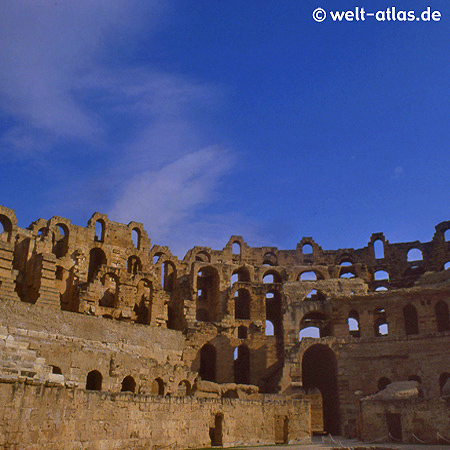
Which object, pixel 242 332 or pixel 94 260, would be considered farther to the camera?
Answer: pixel 94 260

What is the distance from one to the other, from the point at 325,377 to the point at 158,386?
13831mm

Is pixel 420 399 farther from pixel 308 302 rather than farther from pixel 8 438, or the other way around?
pixel 8 438

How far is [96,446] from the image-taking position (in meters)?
15.0

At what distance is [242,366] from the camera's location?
3756cm

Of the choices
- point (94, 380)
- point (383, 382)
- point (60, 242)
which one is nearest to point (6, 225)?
point (60, 242)

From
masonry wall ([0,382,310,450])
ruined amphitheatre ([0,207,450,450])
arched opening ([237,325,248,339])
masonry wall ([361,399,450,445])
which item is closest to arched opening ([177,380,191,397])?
ruined amphitheatre ([0,207,450,450])

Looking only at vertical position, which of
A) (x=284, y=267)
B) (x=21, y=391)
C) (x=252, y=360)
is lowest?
(x=21, y=391)

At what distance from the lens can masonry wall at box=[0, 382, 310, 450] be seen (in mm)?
12500

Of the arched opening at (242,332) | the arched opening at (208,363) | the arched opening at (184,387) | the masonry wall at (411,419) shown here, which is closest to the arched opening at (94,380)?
the arched opening at (184,387)

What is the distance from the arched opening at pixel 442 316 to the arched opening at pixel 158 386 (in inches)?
698

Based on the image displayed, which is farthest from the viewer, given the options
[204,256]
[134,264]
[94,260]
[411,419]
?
[204,256]

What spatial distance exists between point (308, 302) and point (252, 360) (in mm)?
5243

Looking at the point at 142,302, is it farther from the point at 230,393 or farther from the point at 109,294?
the point at 230,393

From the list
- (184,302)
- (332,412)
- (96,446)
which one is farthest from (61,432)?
(332,412)
